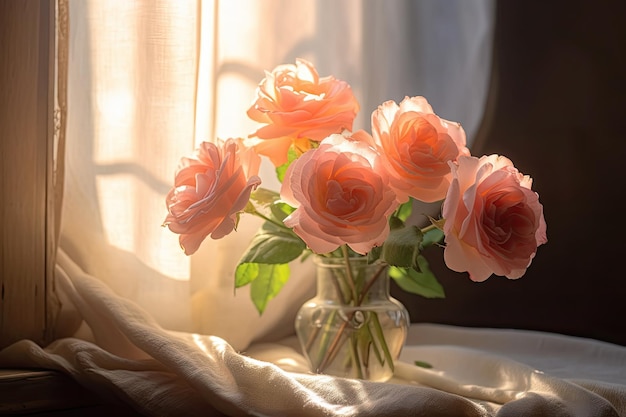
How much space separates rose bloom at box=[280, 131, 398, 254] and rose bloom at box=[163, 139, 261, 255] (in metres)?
0.07

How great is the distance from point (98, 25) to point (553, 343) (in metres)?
0.77

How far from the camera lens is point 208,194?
32.9 inches

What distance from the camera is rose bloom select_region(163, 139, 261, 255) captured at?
0.83 m

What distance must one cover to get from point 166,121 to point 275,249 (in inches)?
8.2

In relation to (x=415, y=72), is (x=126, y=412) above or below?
below

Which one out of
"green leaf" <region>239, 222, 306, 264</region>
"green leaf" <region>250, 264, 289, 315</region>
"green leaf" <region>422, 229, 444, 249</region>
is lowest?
"green leaf" <region>250, 264, 289, 315</region>

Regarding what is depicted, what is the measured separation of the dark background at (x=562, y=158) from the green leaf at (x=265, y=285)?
44cm

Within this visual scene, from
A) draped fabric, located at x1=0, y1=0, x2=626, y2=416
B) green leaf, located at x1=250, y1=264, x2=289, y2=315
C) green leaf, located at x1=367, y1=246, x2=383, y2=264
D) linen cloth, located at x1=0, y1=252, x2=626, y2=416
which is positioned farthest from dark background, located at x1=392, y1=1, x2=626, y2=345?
green leaf, located at x1=367, y1=246, x2=383, y2=264

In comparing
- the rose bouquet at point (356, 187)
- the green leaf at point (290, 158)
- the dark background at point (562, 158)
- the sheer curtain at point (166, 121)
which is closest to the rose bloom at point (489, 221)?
the rose bouquet at point (356, 187)

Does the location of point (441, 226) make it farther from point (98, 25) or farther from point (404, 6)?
point (404, 6)

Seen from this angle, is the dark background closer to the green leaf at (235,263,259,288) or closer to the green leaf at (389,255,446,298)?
the green leaf at (389,255,446,298)

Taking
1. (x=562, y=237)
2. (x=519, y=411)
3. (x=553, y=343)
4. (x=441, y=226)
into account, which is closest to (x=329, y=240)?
(x=441, y=226)

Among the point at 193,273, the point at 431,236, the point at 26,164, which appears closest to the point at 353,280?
the point at 431,236

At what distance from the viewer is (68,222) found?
988mm
